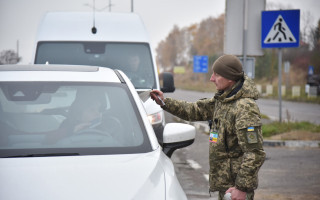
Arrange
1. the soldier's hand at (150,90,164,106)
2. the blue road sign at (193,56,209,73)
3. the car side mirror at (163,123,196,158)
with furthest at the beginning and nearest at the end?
the blue road sign at (193,56,209,73)
the soldier's hand at (150,90,164,106)
the car side mirror at (163,123,196,158)

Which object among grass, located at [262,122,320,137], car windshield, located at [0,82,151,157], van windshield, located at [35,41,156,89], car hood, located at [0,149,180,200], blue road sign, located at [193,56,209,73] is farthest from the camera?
blue road sign, located at [193,56,209,73]

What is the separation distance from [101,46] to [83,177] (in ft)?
19.5

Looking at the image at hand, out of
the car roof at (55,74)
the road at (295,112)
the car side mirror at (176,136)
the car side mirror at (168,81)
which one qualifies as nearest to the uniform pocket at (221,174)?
the car side mirror at (176,136)

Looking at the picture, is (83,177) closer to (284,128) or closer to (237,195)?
(237,195)

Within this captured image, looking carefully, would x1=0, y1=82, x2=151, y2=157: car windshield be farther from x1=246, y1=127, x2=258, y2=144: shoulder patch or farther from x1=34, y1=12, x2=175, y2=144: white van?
x1=34, y1=12, x2=175, y2=144: white van

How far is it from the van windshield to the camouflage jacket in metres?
4.54

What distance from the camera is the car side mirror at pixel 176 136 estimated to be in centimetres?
370

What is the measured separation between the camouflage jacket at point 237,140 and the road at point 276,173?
2.53m

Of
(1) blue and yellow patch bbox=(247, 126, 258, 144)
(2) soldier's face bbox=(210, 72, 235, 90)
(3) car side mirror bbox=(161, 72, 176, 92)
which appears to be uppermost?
(2) soldier's face bbox=(210, 72, 235, 90)

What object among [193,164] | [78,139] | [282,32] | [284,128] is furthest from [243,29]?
[78,139]

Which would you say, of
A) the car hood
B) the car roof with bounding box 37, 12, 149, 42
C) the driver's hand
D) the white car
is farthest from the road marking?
the car hood

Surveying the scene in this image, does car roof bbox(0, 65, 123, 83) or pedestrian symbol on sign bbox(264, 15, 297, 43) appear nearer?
car roof bbox(0, 65, 123, 83)

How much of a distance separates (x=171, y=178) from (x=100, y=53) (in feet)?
18.5

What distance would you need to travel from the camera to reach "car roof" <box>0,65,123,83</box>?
12.4ft
